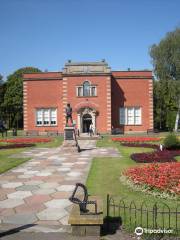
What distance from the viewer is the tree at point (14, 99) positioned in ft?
205

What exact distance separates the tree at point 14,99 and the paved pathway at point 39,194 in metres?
A: 49.2

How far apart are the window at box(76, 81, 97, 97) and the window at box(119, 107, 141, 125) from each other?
4.68m

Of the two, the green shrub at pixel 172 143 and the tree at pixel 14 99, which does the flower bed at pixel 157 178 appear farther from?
the tree at pixel 14 99

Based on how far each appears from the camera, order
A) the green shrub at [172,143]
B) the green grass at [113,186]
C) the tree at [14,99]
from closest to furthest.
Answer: the green grass at [113,186] → the green shrub at [172,143] → the tree at [14,99]

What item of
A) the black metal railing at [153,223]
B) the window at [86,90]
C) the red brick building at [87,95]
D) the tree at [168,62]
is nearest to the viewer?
the black metal railing at [153,223]

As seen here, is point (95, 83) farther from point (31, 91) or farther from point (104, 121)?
point (31, 91)

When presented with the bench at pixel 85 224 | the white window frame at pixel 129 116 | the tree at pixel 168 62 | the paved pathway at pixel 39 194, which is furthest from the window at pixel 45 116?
the bench at pixel 85 224

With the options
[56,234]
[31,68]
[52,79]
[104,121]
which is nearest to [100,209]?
[56,234]

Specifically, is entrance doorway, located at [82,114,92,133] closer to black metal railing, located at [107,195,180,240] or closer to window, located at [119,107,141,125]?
window, located at [119,107,141,125]

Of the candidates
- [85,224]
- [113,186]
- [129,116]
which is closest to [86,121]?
[129,116]

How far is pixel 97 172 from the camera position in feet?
40.3

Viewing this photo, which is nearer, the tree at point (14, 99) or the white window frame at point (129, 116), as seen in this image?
the white window frame at point (129, 116)

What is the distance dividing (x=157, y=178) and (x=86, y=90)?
3316 centimetres

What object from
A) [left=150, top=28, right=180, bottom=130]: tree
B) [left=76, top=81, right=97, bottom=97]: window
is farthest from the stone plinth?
[left=150, top=28, right=180, bottom=130]: tree
